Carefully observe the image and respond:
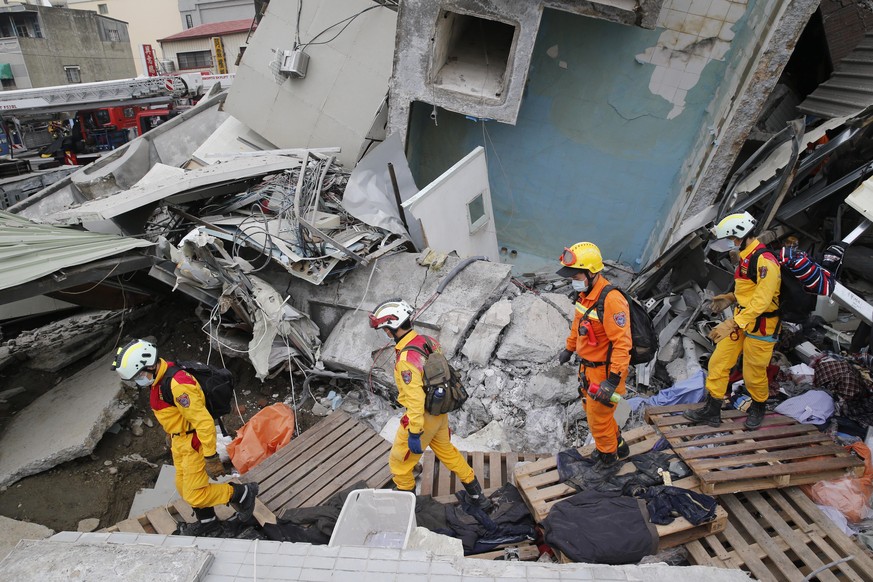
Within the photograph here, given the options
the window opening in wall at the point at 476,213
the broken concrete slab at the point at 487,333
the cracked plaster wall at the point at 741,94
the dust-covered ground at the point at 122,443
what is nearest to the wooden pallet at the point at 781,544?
the broken concrete slab at the point at 487,333

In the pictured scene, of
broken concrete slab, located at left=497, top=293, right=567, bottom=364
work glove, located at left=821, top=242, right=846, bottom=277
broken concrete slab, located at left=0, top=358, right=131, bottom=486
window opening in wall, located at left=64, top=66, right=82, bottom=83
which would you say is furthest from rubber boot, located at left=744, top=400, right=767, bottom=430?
window opening in wall, located at left=64, top=66, right=82, bottom=83

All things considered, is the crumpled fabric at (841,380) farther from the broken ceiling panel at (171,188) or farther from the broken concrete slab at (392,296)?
the broken ceiling panel at (171,188)

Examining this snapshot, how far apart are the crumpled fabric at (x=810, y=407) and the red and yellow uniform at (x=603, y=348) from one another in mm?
1713

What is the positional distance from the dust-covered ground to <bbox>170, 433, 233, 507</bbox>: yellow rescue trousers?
1.51 m

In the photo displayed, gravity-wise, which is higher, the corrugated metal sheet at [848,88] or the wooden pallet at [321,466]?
the corrugated metal sheet at [848,88]

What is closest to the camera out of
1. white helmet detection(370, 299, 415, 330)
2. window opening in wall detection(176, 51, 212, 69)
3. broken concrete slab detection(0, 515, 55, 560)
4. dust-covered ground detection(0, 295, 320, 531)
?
white helmet detection(370, 299, 415, 330)

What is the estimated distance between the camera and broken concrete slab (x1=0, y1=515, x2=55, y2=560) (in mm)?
4359

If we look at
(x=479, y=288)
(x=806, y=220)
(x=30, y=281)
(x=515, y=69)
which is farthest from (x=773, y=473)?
(x=30, y=281)

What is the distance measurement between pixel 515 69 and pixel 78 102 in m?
11.0

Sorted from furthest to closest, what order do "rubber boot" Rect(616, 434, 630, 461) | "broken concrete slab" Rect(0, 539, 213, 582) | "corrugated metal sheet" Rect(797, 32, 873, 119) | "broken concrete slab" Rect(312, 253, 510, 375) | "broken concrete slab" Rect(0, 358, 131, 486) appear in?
"corrugated metal sheet" Rect(797, 32, 873, 119) → "broken concrete slab" Rect(312, 253, 510, 375) → "broken concrete slab" Rect(0, 358, 131, 486) → "rubber boot" Rect(616, 434, 630, 461) → "broken concrete slab" Rect(0, 539, 213, 582)

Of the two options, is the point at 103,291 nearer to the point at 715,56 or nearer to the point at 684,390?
the point at 684,390

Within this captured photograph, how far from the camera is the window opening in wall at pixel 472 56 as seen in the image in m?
6.90

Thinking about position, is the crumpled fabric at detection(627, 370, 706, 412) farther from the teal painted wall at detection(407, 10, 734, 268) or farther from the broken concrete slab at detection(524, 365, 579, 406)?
the teal painted wall at detection(407, 10, 734, 268)

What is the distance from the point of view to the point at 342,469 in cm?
483
